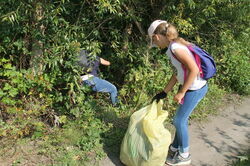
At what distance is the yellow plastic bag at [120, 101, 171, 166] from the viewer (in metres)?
3.21

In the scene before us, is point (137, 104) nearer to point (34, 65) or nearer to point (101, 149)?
point (101, 149)

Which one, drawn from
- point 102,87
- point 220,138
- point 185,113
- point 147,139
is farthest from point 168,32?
point 220,138

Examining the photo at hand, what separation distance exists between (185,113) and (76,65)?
5.01ft

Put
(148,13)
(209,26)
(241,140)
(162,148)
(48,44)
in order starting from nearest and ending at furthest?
(162,148) < (48,44) < (241,140) < (148,13) < (209,26)

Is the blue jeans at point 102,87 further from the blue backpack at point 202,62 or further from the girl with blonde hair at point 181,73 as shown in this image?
the blue backpack at point 202,62

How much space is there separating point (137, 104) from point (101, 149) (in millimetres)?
1134

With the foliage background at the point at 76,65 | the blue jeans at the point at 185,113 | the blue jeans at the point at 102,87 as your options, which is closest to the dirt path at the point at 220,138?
the foliage background at the point at 76,65

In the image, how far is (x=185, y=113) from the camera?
11.1ft

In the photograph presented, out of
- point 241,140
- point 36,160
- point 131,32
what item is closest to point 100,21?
point 131,32

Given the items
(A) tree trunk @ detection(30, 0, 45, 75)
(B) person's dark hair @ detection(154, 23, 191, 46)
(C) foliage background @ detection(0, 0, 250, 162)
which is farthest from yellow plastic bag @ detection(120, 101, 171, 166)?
(A) tree trunk @ detection(30, 0, 45, 75)

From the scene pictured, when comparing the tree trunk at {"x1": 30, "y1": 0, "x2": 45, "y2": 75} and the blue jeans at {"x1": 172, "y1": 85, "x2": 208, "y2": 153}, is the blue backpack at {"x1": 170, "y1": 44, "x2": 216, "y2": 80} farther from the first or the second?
the tree trunk at {"x1": 30, "y1": 0, "x2": 45, "y2": 75}

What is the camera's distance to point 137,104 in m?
4.68

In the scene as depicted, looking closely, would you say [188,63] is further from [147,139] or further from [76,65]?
[76,65]

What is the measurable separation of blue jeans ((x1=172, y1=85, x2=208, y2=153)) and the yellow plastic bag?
0.20 meters
